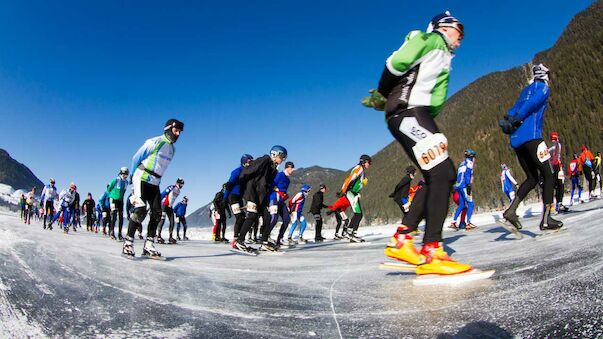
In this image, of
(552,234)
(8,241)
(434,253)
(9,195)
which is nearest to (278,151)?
(8,241)

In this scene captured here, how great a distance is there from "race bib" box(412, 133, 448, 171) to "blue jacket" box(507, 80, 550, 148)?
313 centimetres

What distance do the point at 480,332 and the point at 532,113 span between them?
183 inches

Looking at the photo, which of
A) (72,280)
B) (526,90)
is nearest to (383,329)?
(72,280)

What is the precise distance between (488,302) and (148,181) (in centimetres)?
539

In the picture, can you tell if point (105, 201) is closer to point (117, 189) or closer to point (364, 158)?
point (117, 189)

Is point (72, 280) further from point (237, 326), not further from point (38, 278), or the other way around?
point (237, 326)

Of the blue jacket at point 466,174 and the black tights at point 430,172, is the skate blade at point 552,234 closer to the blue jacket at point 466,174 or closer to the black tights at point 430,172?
the black tights at point 430,172

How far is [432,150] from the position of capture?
8.61 ft

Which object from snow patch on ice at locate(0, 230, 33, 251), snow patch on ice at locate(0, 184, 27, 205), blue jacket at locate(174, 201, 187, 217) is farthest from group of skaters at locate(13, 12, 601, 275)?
snow patch on ice at locate(0, 184, 27, 205)

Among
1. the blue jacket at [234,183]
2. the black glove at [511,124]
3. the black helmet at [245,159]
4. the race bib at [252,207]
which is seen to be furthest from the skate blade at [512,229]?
the black helmet at [245,159]

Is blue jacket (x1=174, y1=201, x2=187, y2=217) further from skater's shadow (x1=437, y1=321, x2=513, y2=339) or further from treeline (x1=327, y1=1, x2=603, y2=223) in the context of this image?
treeline (x1=327, y1=1, x2=603, y2=223)

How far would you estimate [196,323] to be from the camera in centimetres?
178

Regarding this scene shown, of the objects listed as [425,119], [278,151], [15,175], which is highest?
[15,175]

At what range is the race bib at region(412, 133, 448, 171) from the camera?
8.59ft
